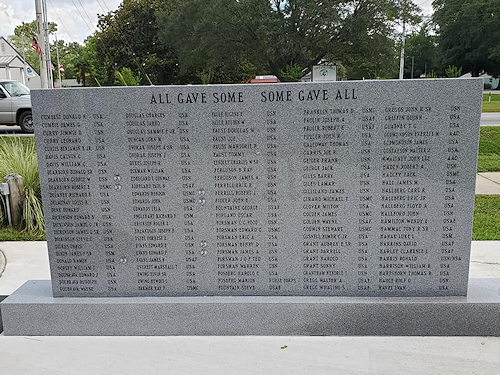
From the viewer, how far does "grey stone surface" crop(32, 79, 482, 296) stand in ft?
10.6

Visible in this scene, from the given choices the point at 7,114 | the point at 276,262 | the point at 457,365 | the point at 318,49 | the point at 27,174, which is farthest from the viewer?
the point at 318,49

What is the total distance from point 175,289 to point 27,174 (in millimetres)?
4250

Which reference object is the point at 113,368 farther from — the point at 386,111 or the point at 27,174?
the point at 27,174

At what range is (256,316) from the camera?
135 inches

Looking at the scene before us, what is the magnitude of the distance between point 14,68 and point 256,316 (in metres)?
60.0

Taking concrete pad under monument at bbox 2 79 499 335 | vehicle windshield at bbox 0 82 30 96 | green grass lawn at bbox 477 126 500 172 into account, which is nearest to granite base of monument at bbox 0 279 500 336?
concrete pad under monument at bbox 2 79 499 335

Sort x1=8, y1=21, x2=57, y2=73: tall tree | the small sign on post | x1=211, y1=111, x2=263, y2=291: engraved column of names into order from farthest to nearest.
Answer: x1=8, y1=21, x2=57, y2=73: tall tree → the small sign on post → x1=211, y1=111, x2=263, y2=291: engraved column of names

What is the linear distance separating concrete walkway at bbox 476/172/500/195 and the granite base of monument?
4.95m

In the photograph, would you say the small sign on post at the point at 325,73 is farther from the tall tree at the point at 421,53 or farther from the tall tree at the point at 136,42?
the tall tree at the point at 421,53

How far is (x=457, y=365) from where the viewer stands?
3.01m

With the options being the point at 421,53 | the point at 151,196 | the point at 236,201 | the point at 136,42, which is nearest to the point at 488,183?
the point at 236,201

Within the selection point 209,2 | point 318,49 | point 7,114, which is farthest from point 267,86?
point 209,2

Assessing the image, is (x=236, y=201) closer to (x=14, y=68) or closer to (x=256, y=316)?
(x=256, y=316)

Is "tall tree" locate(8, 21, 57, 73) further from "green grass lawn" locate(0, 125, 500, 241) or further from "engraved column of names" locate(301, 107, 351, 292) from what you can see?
"engraved column of names" locate(301, 107, 351, 292)
